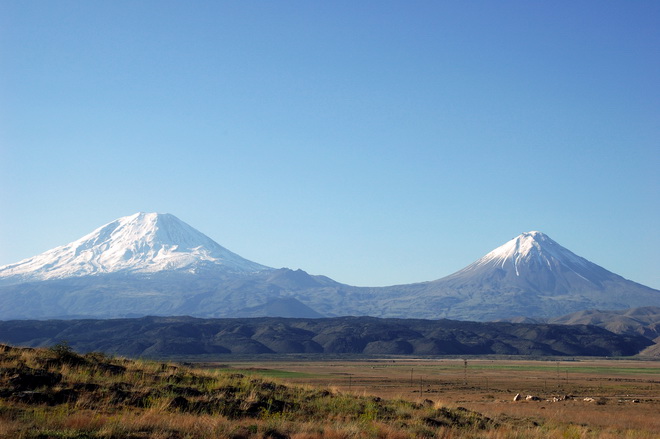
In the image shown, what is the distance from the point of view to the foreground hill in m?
166

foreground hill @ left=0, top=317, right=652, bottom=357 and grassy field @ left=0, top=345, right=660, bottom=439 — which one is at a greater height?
grassy field @ left=0, top=345, right=660, bottom=439

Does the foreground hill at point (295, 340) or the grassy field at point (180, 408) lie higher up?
the grassy field at point (180, 408)

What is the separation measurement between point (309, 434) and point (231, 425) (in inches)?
69.5

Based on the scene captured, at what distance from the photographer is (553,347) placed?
611 feet

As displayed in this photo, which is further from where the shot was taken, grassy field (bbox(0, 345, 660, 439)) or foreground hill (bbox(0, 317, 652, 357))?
foreground hill (bbox(0, 317, 652, 357))

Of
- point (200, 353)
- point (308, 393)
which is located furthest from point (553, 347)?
point (308, 393)

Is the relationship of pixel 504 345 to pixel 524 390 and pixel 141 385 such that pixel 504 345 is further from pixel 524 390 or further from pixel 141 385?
pixel 141 385

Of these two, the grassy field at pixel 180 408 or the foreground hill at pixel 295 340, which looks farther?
the foreground hill at pixel 295 340

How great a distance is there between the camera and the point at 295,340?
182125 millimetres

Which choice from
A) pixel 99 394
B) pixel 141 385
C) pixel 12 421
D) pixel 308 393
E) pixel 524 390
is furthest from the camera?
pixel 524 390

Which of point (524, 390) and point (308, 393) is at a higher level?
point (308, 393)

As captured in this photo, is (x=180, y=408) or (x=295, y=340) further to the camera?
(x=295, y=340)

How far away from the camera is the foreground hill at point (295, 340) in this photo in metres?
166

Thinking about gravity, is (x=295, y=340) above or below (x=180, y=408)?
below
